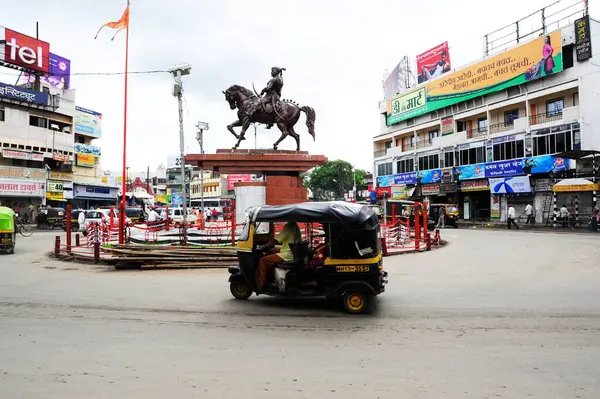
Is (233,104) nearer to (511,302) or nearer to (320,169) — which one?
(511,302)

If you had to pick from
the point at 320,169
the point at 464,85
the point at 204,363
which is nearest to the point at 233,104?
the point at 204,363

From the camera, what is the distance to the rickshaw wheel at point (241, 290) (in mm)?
8102

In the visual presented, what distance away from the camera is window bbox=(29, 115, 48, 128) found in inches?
1694

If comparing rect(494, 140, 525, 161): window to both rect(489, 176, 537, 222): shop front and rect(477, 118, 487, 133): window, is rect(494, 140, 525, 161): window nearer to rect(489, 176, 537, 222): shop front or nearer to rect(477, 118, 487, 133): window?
rect(489, 176, 537, 222): shop front

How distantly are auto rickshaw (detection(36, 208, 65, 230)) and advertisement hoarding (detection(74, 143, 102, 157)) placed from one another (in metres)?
14.1

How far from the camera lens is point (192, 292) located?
8.94 m

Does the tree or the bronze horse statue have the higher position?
the tree

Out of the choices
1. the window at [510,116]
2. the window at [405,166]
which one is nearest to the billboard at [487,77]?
the window at [510,116]

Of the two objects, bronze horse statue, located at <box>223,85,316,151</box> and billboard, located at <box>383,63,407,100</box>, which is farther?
billboard, located at <box>383,63,407,100</box>

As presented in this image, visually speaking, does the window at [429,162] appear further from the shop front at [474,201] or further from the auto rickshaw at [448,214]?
the auto rickshaw at [448,214]

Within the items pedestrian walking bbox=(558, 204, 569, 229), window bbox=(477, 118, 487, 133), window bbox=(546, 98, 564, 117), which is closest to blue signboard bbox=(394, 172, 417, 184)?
window bbox=(477, 118, 487, 133)

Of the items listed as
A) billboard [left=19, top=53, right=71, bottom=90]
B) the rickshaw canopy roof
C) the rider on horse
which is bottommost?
the rickshaw canopy roof

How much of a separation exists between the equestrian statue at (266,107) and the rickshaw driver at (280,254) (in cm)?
1091

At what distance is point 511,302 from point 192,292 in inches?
238
